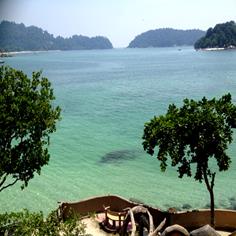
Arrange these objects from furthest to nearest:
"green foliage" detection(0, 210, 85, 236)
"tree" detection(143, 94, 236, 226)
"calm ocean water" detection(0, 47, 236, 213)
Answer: "calm ocean water" detection(0, 47, 236, 213) → "tree" detection(143, 94, 236, 226) → "green foliage" detection(0, 210, 85, 236)

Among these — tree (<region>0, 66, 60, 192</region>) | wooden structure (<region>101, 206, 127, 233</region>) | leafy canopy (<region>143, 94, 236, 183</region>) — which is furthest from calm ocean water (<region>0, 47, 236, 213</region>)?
tree (<region>0, 66, 60, 192</region>)

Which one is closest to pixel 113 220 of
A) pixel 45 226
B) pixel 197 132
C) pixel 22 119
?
pixel 197 132

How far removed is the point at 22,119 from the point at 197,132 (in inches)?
274

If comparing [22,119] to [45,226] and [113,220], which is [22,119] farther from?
[45,226]

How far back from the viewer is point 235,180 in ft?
98.9

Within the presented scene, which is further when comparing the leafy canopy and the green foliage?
the leafy canopy

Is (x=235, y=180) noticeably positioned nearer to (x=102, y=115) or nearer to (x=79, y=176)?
(x=79, y=176)

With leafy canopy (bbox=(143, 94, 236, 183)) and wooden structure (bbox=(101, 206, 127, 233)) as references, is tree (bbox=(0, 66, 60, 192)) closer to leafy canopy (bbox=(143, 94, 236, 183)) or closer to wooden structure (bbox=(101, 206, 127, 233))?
wooden structure (bbox=(101, 206, 127, 233))

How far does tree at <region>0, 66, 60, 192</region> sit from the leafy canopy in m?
4.65

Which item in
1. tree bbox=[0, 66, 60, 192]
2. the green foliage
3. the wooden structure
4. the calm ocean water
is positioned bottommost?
the calm ocean water

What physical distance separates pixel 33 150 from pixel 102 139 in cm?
2566

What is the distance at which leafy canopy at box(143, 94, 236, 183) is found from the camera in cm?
1816

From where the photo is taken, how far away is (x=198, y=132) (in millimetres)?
18188

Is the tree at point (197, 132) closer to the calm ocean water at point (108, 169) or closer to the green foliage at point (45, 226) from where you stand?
the calm ocean water at point (108, 169)
